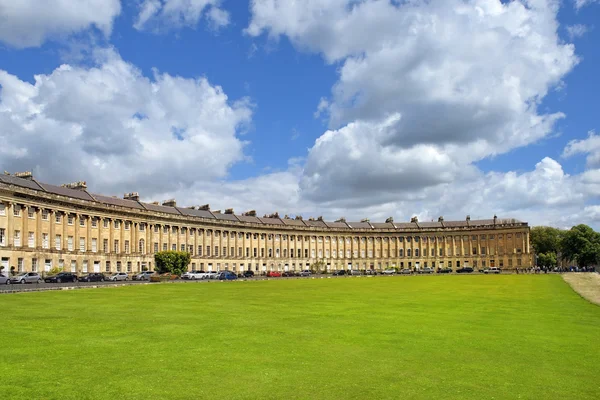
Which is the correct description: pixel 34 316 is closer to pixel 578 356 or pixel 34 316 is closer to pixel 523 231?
pixel 578 356

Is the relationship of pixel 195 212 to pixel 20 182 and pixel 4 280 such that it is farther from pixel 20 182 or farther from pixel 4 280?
pixel 4 280

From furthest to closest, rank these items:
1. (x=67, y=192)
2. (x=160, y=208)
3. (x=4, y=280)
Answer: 1. (x=160, y=208)
2. (x=67, y=192)
3. (x=4, y=280)

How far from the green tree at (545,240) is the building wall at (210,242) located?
63.1 ft

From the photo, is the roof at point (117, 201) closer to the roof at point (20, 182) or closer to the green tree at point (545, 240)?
the roof at point (20, 182)

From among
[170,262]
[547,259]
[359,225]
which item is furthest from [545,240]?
[170,262]

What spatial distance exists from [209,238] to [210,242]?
2.89 ft

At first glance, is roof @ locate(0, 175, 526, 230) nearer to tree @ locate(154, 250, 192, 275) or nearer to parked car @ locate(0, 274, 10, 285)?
tree @ locate(154, 250, 192, 275)

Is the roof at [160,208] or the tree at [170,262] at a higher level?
the roof at [160,208]

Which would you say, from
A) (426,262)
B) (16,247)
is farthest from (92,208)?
(426,262)

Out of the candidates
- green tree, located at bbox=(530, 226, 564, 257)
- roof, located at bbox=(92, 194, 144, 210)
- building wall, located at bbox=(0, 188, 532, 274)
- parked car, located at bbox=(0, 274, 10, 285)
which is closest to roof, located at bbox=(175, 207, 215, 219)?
building wall, located at bbox=(0, 188, 532, 274)

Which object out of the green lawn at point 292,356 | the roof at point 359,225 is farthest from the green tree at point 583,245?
the green lawn at point 292,356

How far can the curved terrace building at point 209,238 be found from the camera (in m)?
68.1

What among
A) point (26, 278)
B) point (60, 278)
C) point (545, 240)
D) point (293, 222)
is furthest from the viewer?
point (545, 240)

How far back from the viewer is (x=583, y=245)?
131125mm
